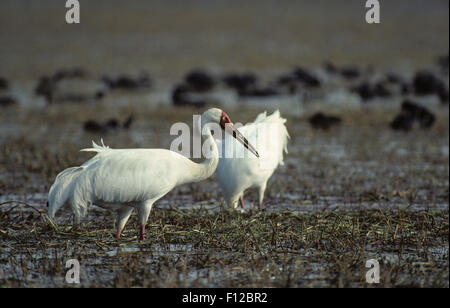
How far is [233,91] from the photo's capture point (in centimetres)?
2208

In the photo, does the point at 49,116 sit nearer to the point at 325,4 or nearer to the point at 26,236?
the point at 26,236

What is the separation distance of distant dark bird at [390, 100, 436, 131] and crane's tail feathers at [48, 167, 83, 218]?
27.9 feet

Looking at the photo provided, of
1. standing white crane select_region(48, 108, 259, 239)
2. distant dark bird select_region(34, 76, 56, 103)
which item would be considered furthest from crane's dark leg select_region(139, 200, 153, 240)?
distant dark bird select_region(34, 76, 56, 103)

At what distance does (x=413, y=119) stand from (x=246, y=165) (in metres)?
6.85

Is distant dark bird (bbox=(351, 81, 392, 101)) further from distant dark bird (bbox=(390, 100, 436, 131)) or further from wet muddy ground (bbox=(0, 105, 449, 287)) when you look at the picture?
wet muddy ground (bbox=(0, 105, 449, 287))

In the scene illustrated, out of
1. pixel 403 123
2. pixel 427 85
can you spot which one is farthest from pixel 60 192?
pixel 427 85

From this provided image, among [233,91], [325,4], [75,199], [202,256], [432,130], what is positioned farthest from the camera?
[325,4]

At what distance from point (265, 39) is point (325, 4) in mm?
19873

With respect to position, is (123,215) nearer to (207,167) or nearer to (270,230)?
(207,167)

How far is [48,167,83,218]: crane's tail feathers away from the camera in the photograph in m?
6.48

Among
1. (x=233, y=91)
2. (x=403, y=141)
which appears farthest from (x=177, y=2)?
(x=403, y=141)

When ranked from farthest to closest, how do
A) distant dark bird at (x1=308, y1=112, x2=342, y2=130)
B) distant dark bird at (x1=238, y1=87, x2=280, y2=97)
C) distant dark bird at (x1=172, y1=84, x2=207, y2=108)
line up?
distant dark bird at (x1=238, y1=87, x2=280, y2=97) → distant dark bird at (x1=172, y1=84, x2=207, y2=108) → distant dark bird at (x1=308, y1=112, x2=342, y2=130)

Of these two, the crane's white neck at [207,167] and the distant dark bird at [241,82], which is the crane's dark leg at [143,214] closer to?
the crane's white neck at [207,167]
